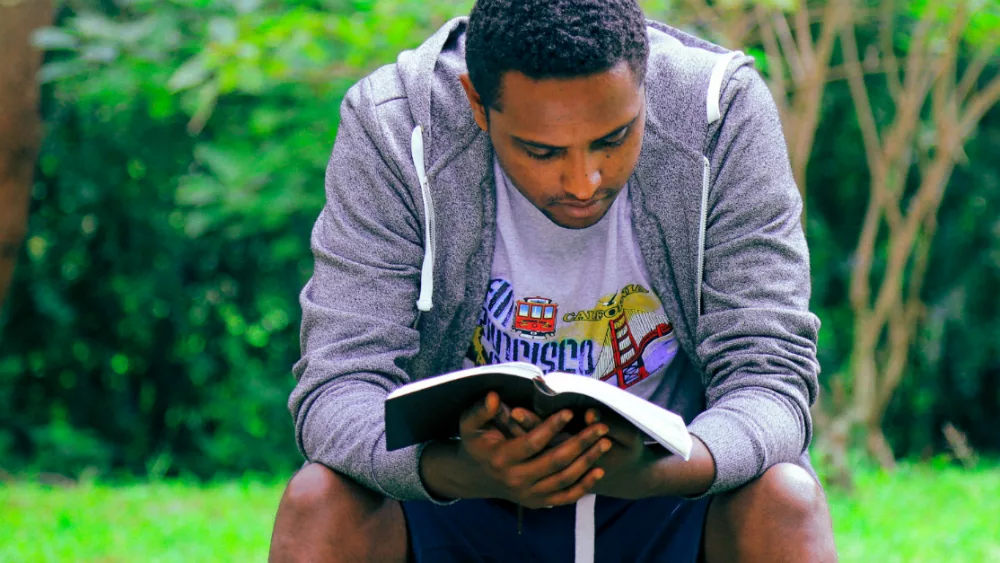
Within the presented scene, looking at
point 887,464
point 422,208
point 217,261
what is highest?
point 422,208

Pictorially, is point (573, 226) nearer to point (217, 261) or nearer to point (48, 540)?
point (48, 540)

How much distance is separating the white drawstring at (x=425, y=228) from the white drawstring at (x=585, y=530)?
1.48 feet

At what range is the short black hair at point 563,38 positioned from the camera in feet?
6.34

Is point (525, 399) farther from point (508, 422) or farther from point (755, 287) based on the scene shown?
point (755, 287)

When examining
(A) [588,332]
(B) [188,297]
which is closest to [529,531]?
(A) [588,332]

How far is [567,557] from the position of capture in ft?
7.23

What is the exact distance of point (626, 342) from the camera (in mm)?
2271

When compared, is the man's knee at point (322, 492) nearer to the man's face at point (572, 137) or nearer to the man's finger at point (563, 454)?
the man's finger at point (563, 454)

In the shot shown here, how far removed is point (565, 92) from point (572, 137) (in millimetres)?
74

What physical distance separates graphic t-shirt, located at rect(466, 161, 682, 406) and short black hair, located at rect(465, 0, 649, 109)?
33cm

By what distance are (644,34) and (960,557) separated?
2.01 metres

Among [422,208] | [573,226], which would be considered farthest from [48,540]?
[573,226]

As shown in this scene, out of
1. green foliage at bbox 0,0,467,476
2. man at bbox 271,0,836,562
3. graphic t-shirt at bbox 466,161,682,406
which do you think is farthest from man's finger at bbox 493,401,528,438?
green foliage at bbox 0,0,467,476

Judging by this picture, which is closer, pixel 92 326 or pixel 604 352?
pixel 604 352
